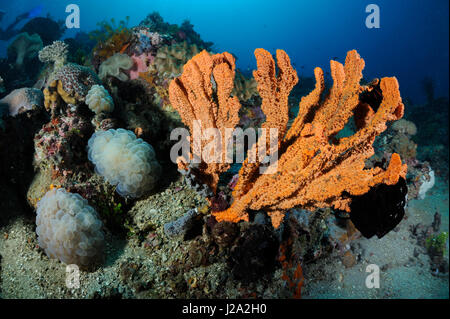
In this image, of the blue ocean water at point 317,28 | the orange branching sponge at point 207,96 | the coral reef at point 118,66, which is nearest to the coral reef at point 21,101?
the coral reef at point 118,66

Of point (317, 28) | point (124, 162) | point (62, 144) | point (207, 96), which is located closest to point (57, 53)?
point (62, 144)

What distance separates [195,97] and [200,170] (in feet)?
3.18

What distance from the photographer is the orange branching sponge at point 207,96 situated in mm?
2574

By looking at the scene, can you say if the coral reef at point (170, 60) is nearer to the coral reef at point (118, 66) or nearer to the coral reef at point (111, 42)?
the coral reef at point (118, 66)

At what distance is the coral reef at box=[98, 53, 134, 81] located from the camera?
502 centimetres

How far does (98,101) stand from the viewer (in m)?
3.99

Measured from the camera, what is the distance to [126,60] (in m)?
5.05

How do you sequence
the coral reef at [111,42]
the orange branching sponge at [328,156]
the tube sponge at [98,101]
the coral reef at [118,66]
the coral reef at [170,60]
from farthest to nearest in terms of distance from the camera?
the coral reef at [111,42], the coral reef at [118,66], the coral reef at [170,60], the tube sponge at [98,101], the orange branching sponge at [328,156]

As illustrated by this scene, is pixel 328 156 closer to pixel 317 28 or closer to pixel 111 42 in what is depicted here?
pixel 111 42

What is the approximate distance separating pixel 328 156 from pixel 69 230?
10.1 feet

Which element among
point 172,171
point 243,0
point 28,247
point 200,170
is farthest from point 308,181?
point 243,0

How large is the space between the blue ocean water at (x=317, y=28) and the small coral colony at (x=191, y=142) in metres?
32.6

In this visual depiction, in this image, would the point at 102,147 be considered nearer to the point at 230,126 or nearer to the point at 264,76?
the point at 230,126

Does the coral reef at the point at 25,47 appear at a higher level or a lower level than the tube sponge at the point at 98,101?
higher
